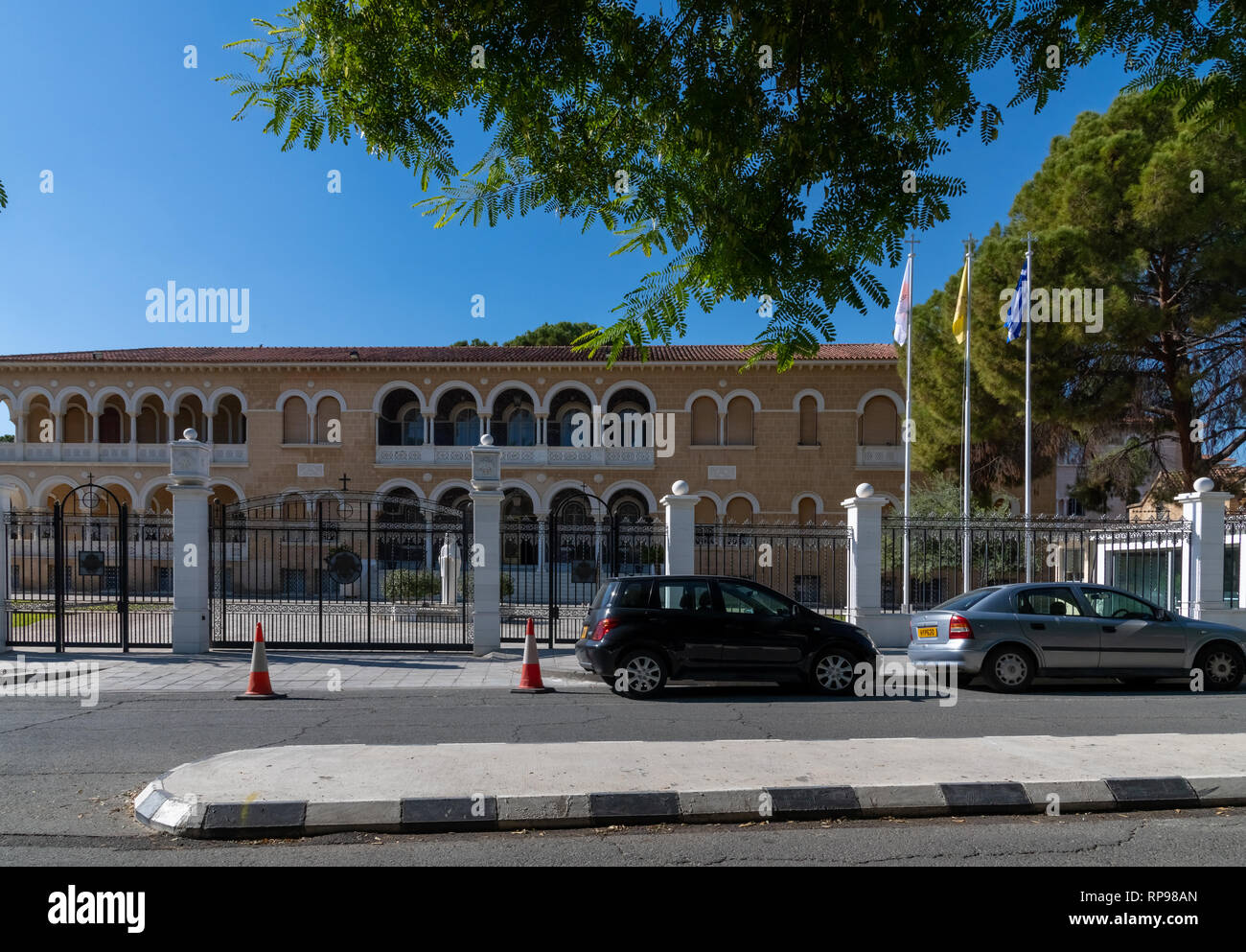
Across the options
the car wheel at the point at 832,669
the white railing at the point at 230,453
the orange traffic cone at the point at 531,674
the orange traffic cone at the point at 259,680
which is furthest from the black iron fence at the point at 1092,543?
the white railing at the point at 230,453

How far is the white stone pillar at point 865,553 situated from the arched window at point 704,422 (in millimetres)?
22130

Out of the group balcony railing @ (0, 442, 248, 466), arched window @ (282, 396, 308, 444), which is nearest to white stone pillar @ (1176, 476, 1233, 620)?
arched window @ (282, 396, 308, 444)

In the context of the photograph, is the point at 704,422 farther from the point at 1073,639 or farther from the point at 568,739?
the point at 568,739

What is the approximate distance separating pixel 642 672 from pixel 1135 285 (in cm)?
1987

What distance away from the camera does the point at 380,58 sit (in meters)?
5.99

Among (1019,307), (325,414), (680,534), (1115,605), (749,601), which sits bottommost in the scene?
(1115,605)

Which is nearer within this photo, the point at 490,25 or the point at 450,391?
the point at 490,25

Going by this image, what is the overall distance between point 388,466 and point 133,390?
36.1ft

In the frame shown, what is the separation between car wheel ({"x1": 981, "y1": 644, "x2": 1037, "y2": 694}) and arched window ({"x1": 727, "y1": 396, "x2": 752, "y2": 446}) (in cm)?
2636

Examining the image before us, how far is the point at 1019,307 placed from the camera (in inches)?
871

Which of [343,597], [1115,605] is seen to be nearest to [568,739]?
[1115,605]

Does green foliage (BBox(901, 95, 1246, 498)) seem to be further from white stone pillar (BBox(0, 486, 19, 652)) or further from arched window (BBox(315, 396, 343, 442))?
arched window (BBox(315, 396, 343, 442))
